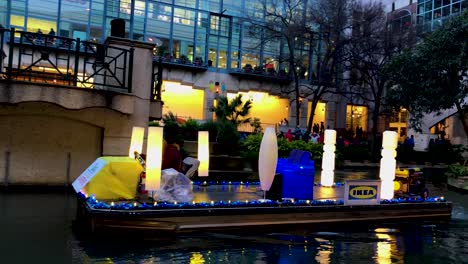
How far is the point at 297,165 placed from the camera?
1095 centimetres

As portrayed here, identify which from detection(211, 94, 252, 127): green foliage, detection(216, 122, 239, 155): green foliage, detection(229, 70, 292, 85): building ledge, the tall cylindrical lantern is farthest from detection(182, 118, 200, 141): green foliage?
detection(229, 70, 292, 85): building ledge

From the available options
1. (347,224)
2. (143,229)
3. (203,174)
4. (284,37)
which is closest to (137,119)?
(203,174)

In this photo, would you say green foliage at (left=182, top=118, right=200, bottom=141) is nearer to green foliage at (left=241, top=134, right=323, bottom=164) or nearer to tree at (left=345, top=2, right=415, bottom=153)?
green foliage at (left=241, top=134, right=323, bottom=164)

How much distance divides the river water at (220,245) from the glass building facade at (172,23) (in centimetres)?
2512

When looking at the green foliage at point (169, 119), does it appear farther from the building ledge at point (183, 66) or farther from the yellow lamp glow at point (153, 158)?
the building ledge at point (183, 66)

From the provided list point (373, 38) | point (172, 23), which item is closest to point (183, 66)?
point (172, 23)

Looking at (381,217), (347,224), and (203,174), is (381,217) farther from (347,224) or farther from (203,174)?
(203,174)

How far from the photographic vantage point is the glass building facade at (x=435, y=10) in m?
42.5

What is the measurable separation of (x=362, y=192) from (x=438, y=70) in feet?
60.3

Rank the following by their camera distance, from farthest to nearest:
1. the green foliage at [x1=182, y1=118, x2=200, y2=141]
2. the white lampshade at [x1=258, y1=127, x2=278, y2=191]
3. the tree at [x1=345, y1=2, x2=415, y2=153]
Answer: the tree at [x1=345, y1=2, x2=415, y2=153]
the green foliage at [x1=182, y1=118, x2=200, y2=141]
the white lampshade at [x1=258, y1=127, x2=278, y2=191]

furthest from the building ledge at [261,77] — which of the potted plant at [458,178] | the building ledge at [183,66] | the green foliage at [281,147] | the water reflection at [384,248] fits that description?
the water reflection at [384,248]

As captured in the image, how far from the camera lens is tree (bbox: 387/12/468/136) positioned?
82.5ft

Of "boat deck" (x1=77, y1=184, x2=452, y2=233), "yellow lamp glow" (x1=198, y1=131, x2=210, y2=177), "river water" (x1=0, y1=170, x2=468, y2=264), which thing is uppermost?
"yellow lamp glow" (x1=198, y1=131, x2=210, y2=177)

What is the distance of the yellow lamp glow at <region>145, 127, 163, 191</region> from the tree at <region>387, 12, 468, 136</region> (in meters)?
20.3
